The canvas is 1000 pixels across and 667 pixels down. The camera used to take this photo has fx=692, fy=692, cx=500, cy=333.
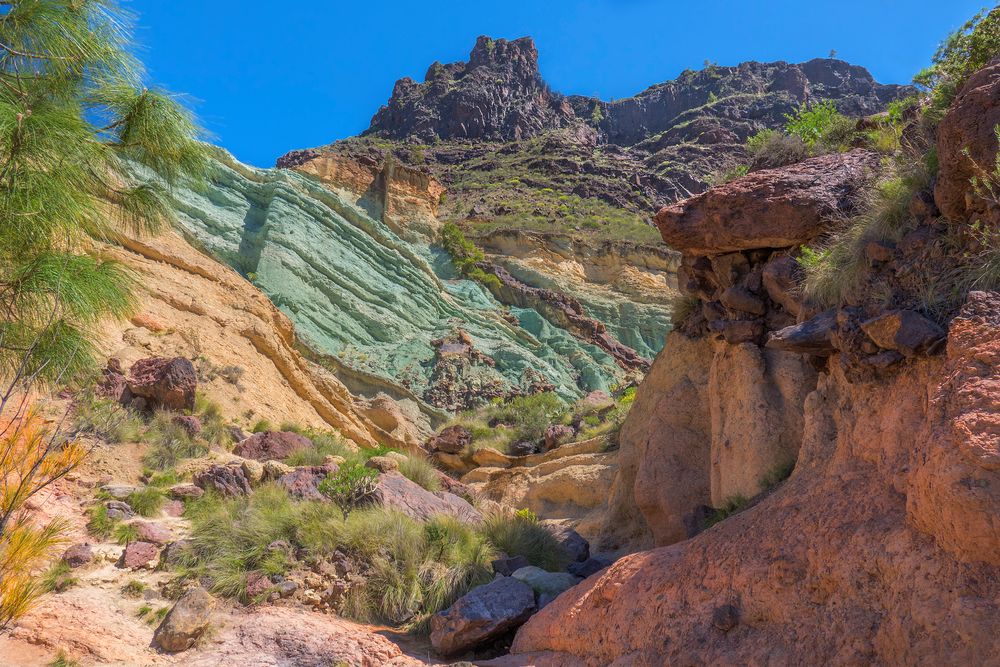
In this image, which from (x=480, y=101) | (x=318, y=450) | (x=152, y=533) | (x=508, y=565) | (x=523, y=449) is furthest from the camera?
(x=480, y=101)

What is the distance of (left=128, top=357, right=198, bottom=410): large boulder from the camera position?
35.9 feet

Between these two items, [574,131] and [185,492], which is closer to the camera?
[185,492]

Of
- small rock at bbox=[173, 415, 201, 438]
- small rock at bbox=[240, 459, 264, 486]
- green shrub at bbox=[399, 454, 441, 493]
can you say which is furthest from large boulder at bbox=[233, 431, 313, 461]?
green shrub at bbox=[399, 454, 441, 493]

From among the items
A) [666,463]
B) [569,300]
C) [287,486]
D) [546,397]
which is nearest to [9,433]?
[287,486]

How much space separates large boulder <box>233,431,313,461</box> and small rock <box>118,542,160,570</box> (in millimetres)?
3804

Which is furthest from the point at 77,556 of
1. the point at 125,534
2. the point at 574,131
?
the point at 574,131

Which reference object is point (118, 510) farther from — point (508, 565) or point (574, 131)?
point (574, 131)

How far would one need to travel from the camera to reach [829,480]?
14.2 feet

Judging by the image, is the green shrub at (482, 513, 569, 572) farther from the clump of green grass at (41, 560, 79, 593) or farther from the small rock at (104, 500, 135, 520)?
the clump of green grass at (41, 560, 79, 593)

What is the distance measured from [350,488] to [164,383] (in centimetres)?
470

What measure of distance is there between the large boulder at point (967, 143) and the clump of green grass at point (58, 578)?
24.0 ft

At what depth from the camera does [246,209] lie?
23.7m

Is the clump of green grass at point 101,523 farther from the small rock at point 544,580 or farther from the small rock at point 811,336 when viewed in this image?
the small rock at point 811,336

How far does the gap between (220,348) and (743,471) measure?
1233 cm
